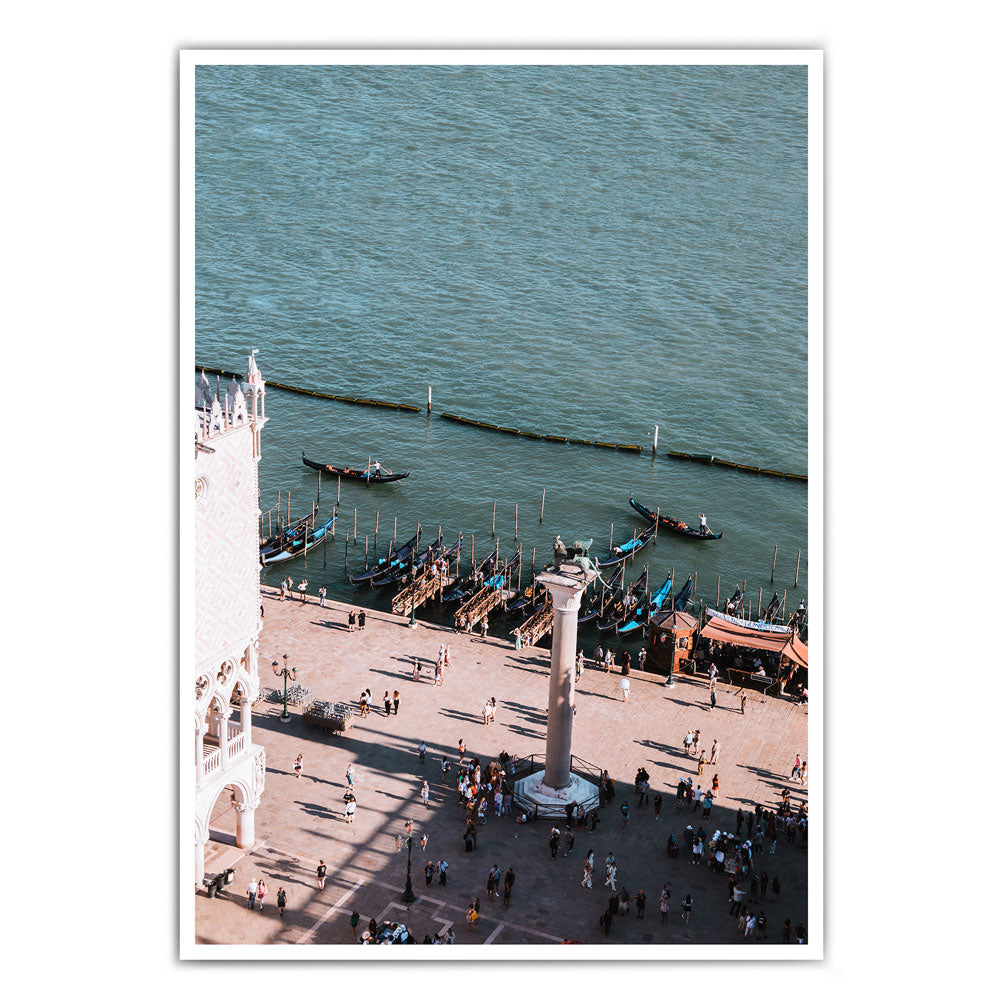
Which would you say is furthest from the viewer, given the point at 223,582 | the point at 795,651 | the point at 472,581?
the point at 472,581

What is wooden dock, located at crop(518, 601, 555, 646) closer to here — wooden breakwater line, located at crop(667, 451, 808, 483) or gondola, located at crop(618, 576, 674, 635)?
gondola, located at crop(618, 576, 674, 635)

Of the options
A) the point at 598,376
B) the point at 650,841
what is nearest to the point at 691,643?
the point at 650,841

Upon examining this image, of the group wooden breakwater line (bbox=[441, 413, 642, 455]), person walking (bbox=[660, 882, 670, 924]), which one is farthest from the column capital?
wooden breakwater line (bbox=[441, 413, 642, 455])

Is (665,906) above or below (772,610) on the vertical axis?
below

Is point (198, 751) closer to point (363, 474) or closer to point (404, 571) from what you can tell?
point (404, 571)

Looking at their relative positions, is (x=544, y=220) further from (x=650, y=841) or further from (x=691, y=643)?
(x=650, y=841)

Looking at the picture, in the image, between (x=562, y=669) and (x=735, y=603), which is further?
(x=735, y=603)

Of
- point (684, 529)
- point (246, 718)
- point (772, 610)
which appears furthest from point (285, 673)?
point (684, 529)
